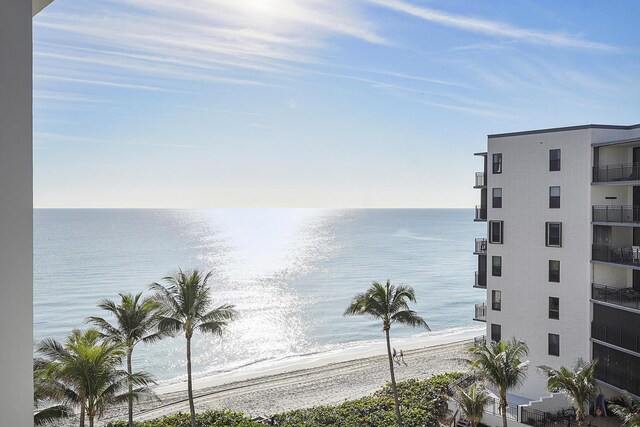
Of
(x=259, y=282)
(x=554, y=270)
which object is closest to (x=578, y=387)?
(x=554, y=270)

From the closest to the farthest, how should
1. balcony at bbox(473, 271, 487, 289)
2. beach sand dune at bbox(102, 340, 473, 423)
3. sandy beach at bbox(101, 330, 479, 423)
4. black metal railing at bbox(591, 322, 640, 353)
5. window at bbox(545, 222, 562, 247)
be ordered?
black metal railing at bbox(591, 322, 640, 353)
window at bbox(545, 222, 562, 247)
balcony at bbox(473, 271, 487, 289)
beach sand dune at bbox(102, 340, 473, 423)
sandy beach at bbox(101, 330, 479, 423)

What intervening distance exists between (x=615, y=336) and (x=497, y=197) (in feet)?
28.6

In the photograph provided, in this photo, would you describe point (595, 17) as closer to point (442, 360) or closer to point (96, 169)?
point (442, 360)

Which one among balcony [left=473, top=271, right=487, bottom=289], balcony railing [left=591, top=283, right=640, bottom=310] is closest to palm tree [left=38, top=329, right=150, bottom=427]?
balcony [left=473, top=271, right=487, bottom=289]

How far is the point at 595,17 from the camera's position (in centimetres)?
1809

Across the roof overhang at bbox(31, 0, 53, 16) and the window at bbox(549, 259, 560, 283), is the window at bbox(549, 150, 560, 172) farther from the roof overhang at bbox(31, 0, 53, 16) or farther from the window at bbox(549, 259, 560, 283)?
the roof overhang at bbox(31, 0, 53, 16)

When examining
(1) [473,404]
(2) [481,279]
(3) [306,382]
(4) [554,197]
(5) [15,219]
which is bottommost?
(3) [306,382]

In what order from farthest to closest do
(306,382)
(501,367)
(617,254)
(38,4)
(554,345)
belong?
(306,382)
(554,345)
(617,254)
(501,367)
(38,4)

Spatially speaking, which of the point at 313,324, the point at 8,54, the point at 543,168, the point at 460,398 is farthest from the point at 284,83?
the point at 8,54

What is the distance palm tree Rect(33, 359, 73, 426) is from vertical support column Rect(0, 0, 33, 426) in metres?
15.4

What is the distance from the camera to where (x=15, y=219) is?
179 centimetres

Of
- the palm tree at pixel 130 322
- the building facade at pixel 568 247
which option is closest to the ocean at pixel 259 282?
the palm tree at pixel 130 322

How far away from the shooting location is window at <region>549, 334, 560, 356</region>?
2523 centimetres

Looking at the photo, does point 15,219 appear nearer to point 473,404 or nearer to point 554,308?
point 473,404
